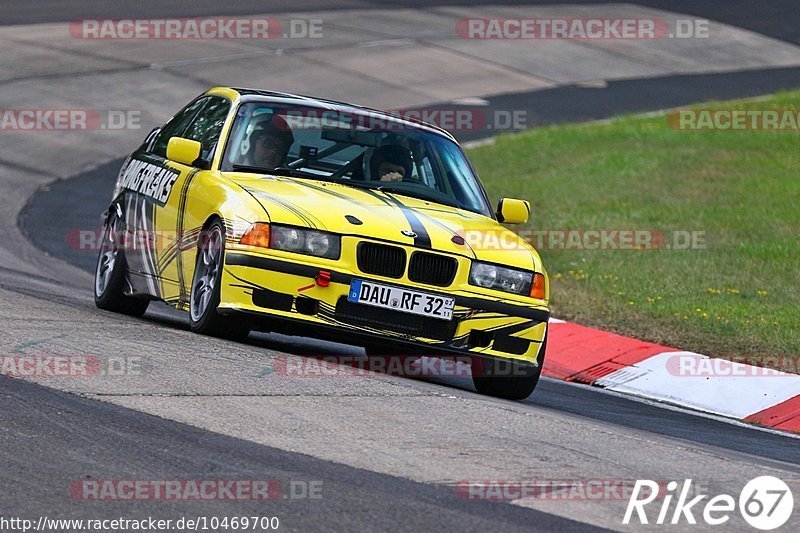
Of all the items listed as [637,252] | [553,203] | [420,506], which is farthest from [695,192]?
[420,506]

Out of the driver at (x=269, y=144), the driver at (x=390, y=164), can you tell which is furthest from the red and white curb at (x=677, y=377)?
the driver at (x=269, y=144)

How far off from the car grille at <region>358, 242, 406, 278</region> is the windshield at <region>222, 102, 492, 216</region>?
1.00 metres

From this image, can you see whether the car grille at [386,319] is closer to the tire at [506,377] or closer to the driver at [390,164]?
the tire at [506,377]

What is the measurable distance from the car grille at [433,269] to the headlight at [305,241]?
1.44 ft

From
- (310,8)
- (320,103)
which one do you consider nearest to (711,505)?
(320,103)

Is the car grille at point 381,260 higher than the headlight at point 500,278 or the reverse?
higher

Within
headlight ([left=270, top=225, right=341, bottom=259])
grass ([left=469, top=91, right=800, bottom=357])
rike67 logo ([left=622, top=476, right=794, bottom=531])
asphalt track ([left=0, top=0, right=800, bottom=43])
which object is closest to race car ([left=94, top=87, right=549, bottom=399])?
headlight ([left=270, top=225, right=341, bottom=259])

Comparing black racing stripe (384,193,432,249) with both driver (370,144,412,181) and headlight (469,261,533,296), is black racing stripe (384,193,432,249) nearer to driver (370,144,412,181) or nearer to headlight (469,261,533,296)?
headlight (469,261,533,296)

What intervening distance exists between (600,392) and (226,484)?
5.34 m

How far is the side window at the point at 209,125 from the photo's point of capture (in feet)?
32.4

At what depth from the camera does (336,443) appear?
21.8ft

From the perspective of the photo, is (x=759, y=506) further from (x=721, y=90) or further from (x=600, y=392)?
(x=721, y=90)

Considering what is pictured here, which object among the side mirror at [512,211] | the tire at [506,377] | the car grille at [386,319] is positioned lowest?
the tire at [506,377]

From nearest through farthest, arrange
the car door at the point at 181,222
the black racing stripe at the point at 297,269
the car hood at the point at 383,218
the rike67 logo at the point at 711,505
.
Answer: the rike67 logo at the point at 711,505 → the black racing stripe at the point at 297,269 → the car hood at the point at 383,218 → the car door at the point at 181,222
